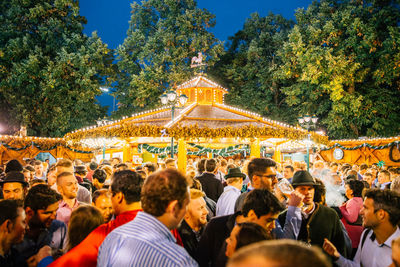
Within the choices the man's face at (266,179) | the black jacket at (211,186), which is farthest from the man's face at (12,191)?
the man's face at (266,179)

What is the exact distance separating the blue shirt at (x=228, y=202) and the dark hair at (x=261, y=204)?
1.82 m

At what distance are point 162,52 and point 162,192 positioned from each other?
89.1ft

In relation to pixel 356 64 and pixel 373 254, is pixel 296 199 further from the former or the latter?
pixel 356 64

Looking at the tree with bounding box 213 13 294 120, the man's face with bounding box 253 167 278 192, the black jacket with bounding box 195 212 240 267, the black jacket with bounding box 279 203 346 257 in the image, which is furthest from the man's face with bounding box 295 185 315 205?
the tree with bounding box 213 13 294 120

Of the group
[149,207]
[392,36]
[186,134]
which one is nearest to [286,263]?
[149,207]

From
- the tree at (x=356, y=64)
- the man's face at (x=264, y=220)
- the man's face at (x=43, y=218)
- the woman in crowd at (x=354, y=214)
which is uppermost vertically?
the tree at (x=356, y=64)

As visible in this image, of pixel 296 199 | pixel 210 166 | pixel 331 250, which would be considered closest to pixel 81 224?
pixel 296 199

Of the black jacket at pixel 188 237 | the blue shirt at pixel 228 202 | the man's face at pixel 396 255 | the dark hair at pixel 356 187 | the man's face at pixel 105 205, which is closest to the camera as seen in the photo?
the man's face at pixel 396 255

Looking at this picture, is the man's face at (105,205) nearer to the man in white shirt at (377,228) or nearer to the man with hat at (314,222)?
the man with hat at (314,222)

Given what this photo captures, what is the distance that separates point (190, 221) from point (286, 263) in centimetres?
287

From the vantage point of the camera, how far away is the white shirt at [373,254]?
277 centimetres

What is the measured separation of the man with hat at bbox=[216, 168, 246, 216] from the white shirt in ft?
5.96

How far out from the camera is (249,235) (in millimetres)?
1901

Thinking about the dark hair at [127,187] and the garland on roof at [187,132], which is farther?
the garland on roof at [187,132]
